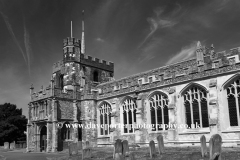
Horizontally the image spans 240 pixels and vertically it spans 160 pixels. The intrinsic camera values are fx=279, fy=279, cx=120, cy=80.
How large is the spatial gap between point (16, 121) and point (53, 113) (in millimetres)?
25867

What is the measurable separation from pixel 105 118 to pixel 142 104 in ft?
20.5

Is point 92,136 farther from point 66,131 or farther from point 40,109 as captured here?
point 40,109

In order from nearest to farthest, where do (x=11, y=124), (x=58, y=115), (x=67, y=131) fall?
(x=58, y=115), (x=67, y=131), (x=11, y=124)

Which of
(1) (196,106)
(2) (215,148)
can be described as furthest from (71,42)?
(2) (215,148)

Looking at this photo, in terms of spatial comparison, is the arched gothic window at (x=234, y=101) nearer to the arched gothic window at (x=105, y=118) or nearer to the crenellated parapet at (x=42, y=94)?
the arched gothic window at (x=105, y=118)

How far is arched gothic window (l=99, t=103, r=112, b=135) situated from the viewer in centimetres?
3017

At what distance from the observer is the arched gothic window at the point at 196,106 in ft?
72.2

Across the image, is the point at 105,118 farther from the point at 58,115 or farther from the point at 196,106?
the point at 196,106

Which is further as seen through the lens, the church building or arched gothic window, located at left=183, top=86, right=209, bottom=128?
arched gothic window, located at left=183, top=86, right=209, bottom=128

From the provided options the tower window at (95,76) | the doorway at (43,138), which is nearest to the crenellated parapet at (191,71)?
the tower window at (95,76)

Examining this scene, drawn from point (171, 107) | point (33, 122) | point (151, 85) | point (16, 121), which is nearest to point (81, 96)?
point (33, 122)

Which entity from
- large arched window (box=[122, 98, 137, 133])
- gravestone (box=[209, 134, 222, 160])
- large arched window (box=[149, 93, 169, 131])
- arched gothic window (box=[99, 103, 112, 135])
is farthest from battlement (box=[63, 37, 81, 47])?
gravestone (box=[209, 134, 222, 160])

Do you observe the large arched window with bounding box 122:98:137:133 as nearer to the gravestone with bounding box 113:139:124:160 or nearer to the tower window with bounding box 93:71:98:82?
the tower window with bounding box 93:71:98:82

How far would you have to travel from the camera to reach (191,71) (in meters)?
22.7
